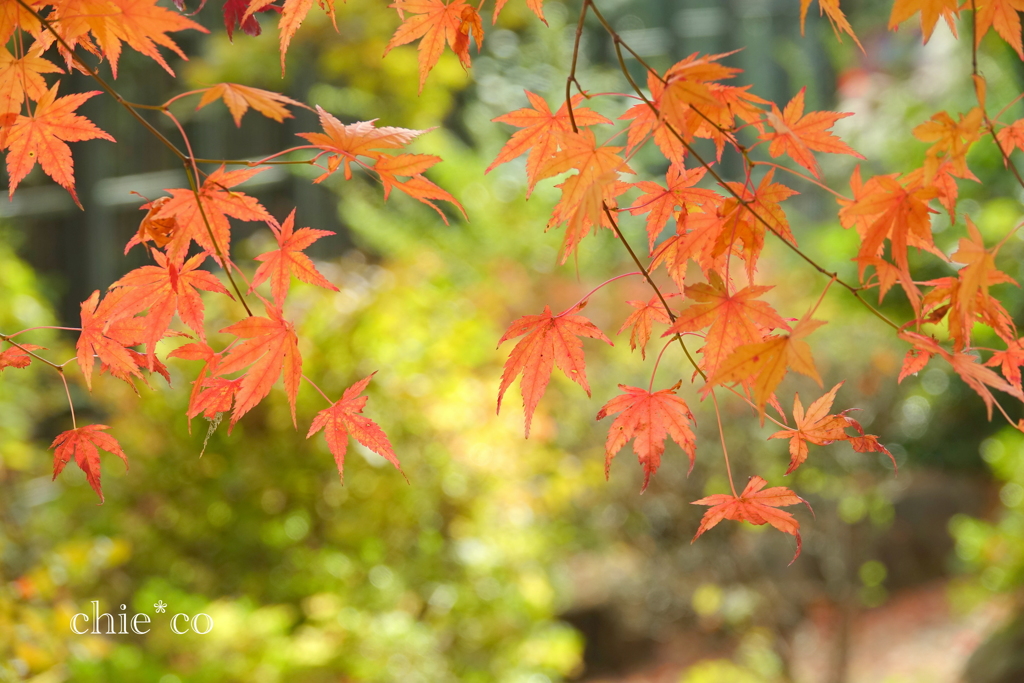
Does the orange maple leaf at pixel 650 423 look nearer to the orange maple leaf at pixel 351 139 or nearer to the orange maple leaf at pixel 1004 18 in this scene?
the orange maple leaf at pixel 351 139

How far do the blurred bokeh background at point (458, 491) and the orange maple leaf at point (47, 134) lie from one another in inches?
57.0

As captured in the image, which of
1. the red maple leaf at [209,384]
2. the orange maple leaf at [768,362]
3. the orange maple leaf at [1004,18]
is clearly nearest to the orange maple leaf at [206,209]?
the red maple leaf at [209,384]

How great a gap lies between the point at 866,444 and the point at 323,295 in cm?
270

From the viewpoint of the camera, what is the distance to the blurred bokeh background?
2.90 meters

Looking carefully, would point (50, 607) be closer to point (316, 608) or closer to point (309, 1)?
point (316, 608)

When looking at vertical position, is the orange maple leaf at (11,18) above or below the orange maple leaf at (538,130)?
above

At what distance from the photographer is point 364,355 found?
326 centimetres

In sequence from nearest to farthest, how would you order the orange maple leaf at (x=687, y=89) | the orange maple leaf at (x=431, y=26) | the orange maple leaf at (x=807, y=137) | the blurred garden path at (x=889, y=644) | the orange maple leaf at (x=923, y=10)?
1. the orange maple leaf at (x=687, y=89)
2. the orange maple leaf at (x=923, y=10)
3. the orange maple leaf at (x=807, y=137)
4. the orange maple leaf at (x=431, y=26)
5. the blurred garden path at (x=889, y=644)

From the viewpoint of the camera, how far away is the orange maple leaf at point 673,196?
1.05m

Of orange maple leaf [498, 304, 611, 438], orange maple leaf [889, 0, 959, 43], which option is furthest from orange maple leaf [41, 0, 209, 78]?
orange maple leaf [889, 0, 959, 43]

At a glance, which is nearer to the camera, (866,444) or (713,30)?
(866,444)

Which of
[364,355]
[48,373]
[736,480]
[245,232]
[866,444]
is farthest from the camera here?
[245,232]

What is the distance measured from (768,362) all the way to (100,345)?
0.87 meters

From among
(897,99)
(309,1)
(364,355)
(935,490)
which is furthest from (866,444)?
(935,490)
